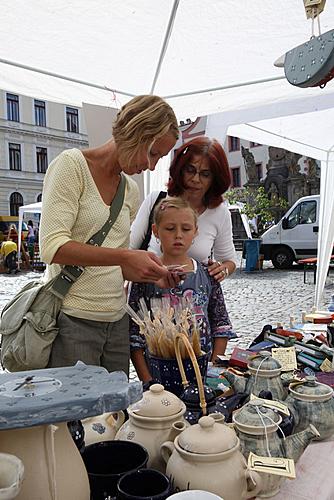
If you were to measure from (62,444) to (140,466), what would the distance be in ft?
0.70

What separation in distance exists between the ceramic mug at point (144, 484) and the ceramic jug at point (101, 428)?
0.74 ft

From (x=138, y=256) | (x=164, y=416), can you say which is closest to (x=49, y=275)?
(x=138, y=256)

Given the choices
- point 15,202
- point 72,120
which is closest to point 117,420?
point 15,202

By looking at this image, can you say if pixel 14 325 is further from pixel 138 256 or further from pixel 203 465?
pixel 203 465

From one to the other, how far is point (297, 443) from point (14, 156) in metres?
33.5

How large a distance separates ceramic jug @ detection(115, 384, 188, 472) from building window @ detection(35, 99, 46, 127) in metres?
34.4

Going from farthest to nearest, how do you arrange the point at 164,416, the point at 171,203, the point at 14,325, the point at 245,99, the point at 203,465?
the point at 245,99, the point at 171,203, the point at 14,325, the point at 164,416, the point at 203,465

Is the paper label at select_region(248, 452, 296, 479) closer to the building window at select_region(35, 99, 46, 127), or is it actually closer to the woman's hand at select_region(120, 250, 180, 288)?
the woman's hand at select_region(120, 250, 180, 288)

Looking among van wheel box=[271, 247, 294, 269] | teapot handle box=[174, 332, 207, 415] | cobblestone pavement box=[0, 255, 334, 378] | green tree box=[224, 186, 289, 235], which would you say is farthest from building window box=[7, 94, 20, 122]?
teapot handle box=[174, 332, 207, 415]

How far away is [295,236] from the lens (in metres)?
12.5

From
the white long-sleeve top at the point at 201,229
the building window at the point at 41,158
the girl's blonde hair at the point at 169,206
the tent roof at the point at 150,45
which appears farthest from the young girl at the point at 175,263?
the building window at the point at 41,158

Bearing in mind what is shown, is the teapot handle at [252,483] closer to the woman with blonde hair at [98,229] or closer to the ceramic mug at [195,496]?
the ceramic mug at [195,496]

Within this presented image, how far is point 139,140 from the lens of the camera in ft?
4.87

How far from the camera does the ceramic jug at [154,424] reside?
100 centimetres
